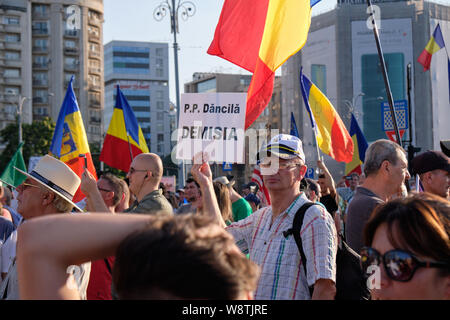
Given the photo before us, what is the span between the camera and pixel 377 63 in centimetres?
6309

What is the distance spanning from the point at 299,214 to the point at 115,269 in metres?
2.21

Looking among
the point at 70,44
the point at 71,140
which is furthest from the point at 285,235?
the point at 70,44

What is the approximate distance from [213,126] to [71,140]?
486cm

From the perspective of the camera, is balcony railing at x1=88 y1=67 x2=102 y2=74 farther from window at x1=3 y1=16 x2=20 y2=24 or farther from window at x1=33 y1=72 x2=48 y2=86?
window at x1=3 y1=16 x2=20 y2=24

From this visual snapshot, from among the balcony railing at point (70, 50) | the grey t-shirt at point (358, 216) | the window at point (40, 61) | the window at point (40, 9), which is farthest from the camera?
the balcony railing at point (70, 50)

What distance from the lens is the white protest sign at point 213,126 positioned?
4801mm

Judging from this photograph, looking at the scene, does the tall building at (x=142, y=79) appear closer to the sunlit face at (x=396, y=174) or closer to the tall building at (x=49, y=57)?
the tall building at (x=49, y=57)

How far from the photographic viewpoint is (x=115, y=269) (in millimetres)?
1347

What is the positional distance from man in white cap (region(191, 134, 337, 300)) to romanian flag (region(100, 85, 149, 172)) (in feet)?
24.7

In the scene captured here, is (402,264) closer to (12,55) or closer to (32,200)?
(32,200)

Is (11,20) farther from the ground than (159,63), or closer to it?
closer to it

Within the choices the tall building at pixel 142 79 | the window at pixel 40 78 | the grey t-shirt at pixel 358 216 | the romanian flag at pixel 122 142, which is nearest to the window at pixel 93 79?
the window at pixel 40 78

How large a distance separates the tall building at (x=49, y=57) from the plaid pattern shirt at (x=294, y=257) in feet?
227
